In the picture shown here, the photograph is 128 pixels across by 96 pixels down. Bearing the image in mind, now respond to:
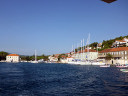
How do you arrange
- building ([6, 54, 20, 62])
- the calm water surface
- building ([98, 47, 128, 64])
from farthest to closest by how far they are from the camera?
building ([6, 54, 20, 62]), building ([98, 47, 128, 64]), the calm water surface

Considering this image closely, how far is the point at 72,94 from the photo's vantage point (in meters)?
15.1

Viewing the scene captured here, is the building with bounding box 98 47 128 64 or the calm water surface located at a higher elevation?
the building with bounding box 98 47 128 64

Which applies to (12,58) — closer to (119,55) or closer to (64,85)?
(119,55)

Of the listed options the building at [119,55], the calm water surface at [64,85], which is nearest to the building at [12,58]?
the building at [119,55]

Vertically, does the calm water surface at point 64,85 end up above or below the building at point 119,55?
below

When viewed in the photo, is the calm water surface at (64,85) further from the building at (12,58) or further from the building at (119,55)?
the building at (12,58)

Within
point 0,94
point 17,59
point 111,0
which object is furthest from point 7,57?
point 111,0

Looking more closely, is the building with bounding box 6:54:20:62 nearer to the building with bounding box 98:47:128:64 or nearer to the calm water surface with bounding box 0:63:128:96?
the building with bounding box 98:47:128:64

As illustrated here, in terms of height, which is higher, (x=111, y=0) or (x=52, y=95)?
(x=111, y=0)

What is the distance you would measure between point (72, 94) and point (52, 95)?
6.23 feet

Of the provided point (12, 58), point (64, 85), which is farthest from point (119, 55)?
point (12, 58)

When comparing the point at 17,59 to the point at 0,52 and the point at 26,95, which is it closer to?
the point at 0,52

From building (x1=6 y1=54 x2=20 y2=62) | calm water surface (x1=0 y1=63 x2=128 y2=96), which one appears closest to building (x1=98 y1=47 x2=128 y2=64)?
calm water surface (x1=0 y1=63 x2=128 y2=96)

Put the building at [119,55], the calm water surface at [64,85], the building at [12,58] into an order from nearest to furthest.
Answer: the calm water surface at [64,85]
the building at [119,55]
the building at [12,58]
